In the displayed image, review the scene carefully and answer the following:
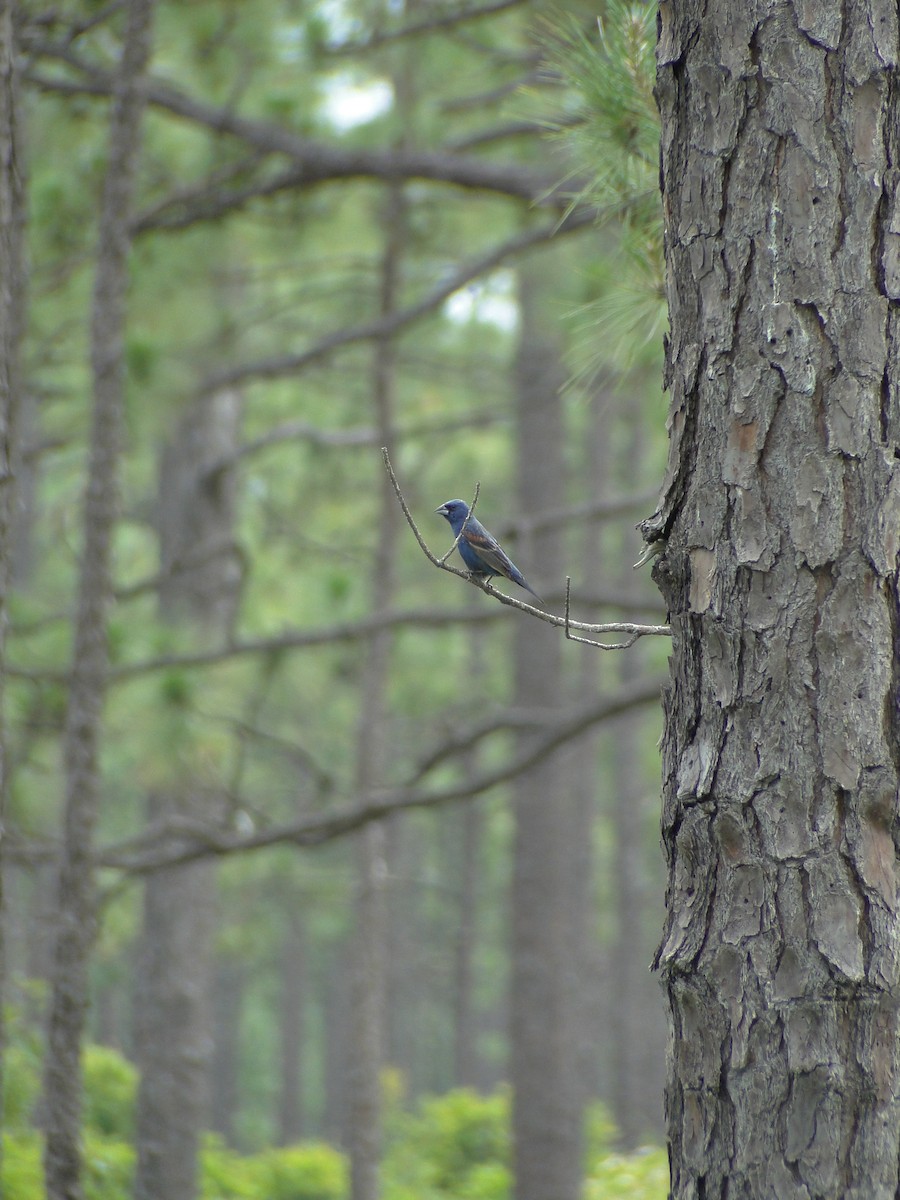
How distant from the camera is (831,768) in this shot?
5.95 feet

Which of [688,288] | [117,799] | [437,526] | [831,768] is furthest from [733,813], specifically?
[117,799]

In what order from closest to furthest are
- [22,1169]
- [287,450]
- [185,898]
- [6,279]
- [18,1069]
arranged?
[6,279], [22,1169], [185,898], [18,1069], [287,450]

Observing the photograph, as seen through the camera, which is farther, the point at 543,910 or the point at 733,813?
the point at 543,910

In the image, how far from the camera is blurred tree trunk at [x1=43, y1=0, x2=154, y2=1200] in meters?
4.31

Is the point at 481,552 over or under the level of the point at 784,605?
over

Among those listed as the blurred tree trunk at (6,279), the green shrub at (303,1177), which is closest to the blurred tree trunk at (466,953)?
the green shrub at (303,1177)

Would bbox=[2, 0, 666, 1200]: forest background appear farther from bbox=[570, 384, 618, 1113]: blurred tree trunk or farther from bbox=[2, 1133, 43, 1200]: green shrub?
bbox=[570, 384, 618, 1113]: blurred tree trunk

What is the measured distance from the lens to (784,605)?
74.1 inches

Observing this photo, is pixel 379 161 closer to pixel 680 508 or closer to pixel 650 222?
pixel 650 222

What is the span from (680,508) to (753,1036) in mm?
855

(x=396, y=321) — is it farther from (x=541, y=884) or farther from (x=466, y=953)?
(x=466, y=953)

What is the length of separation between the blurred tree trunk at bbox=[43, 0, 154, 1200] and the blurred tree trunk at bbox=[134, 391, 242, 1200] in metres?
0.90

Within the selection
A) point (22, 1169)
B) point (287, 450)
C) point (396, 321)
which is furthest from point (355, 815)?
point (287, 450)

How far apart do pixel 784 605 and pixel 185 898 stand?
22.3 feet
